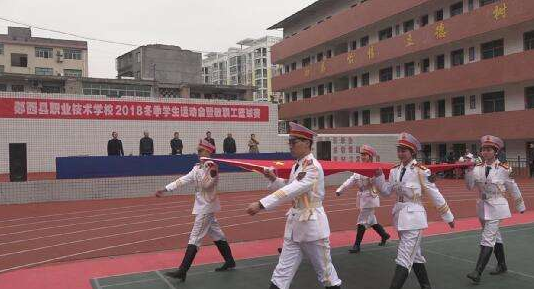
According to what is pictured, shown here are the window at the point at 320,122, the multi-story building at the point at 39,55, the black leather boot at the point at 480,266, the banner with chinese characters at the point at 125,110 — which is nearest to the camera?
the black leather boot at the point at 480,266

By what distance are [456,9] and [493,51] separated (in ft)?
13.3

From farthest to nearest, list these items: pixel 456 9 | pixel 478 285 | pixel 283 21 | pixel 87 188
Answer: pixel 283 21, pixel 456 9, pixel 87 188, pixel 478 285

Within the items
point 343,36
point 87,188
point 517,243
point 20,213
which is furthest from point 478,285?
point 343,36

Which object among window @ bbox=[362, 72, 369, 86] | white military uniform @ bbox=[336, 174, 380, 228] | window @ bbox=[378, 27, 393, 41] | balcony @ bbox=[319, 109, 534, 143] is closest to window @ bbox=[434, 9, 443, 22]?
A: window @ bbox=[378, 27, 393, 41]

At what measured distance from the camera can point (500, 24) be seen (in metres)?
27.3

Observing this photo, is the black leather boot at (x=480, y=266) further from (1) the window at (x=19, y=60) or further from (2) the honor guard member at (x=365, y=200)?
(1) the window at (x=19, y=60)

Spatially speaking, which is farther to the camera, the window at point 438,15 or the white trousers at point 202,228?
the window at point 438,15

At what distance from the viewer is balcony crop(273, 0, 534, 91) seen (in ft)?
87.6

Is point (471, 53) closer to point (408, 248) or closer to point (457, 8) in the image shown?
point (457, 8)

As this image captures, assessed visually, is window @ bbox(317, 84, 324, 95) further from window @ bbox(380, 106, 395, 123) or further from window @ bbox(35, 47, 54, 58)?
window @ bbox(35, 47, 54, 58)

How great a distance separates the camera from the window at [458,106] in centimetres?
3219

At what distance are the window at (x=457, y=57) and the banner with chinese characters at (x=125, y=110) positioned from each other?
13501 millimetres

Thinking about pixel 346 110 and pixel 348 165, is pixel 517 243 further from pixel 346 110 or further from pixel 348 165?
pixel 346 110

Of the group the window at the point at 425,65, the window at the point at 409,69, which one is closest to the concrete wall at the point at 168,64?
the window at the point at 409,69
